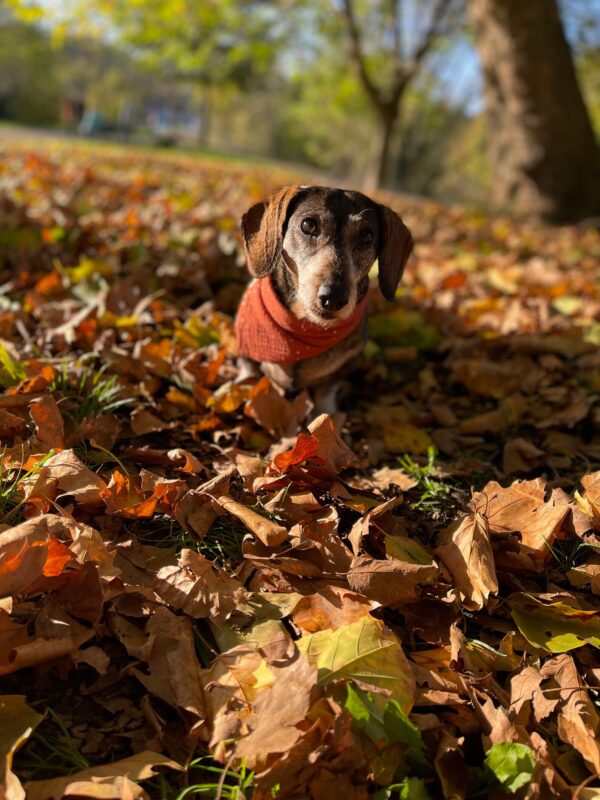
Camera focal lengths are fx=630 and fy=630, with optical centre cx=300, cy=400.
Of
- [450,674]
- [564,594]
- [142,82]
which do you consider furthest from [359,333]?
[142,82]

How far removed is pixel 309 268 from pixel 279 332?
349 millimetres

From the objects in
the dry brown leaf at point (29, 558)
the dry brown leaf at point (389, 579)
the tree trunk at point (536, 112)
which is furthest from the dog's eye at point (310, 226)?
the tree trunk at point (536, 112)

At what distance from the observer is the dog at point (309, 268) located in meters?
2.82

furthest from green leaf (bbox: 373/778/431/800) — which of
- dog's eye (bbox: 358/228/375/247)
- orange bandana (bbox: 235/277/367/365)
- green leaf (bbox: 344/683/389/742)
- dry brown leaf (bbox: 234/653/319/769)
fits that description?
dog's eye (bbox: 358/228/375/247)

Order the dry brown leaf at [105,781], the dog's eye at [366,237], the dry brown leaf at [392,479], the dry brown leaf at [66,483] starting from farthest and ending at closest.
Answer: the dog's eye at [366,237] < the dry brown leaf at [392,479] < the dry brown leaf at [66,483] < the dry brown leaf at [105,781]

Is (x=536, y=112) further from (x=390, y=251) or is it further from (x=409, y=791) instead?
(x=409, y=791)

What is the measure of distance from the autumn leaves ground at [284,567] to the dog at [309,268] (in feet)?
0.96

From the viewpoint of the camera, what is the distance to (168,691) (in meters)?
1.64

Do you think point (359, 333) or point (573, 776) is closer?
point (573, 776)

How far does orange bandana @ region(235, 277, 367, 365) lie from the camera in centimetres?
297

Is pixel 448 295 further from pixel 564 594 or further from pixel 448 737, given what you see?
pixel 448 737

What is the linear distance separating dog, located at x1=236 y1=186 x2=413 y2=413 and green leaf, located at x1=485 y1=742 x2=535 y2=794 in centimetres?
174

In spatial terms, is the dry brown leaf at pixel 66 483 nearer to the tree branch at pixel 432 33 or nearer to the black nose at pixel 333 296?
the black nose at pixel 333 296

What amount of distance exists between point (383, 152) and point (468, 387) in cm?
1578
